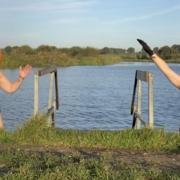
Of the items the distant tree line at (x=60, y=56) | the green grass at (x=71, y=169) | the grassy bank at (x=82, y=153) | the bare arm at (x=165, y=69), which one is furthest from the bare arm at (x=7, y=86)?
the distant tree line at (x=60, y=56)

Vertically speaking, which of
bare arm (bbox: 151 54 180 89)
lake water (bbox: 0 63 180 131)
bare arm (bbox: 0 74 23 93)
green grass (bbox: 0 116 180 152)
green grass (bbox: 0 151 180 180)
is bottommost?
lake water (bbox: 0 63 180 131)

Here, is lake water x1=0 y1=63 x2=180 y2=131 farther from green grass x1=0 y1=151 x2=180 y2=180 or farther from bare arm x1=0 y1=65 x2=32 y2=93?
green grass x1=0 y1=151 x2=180 y2=180

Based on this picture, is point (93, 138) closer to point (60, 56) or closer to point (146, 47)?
point (146, 47)

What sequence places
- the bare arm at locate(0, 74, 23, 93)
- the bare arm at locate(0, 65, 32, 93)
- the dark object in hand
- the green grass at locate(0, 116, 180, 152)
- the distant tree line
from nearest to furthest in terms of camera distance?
the dark object in hand, the bare arm at locate(0, 65, 32, 93), the bare arm at locate(0, 74, 23, 93), the green grass at locate(0, 116, 180, 152), the distant tree line

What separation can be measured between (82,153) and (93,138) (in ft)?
4.59

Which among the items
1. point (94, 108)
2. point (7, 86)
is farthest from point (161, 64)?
point (94, 108)

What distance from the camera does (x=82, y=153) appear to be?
29.0ft

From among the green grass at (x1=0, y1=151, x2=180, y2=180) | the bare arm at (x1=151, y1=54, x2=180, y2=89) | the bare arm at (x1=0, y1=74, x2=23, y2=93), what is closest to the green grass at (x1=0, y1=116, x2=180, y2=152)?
the bare arm at (x1=0, y1=74, x2=23, y2=93)

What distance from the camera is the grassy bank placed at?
6684 mm

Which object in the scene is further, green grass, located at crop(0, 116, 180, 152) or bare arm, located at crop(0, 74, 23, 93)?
green grass, located at crop(0, 116, 180, 152)

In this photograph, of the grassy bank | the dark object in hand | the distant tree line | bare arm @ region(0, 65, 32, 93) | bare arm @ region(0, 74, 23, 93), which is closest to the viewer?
the dark object in hand

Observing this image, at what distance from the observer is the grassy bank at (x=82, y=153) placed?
6.68 meters

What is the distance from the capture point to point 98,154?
8672mm

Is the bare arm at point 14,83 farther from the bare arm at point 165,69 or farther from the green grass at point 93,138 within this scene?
the bare arm at point 165,69
